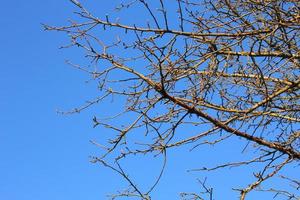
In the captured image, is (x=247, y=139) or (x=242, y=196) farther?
(x=247, y=139)

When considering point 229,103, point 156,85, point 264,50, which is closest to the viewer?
point 156,85

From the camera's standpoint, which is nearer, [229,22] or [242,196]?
[242,196]

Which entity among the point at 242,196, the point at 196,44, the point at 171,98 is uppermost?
the point at 196,44

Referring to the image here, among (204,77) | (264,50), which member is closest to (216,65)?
(204,77)

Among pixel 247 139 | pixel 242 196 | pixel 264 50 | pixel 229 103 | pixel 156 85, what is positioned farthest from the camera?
pixel 229 103

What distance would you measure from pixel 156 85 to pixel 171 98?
134 millimetres

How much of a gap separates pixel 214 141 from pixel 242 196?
0.60 metres

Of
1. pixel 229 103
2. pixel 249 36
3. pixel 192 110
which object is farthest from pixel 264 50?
pixel 192 110

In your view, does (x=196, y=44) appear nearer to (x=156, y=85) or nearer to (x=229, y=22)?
(x=229, y=22)

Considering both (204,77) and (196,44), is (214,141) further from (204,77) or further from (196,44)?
(196,44)

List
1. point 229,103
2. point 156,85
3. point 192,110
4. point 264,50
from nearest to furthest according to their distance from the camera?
point 156,85
point 192,110
point 264,50
point 229,103

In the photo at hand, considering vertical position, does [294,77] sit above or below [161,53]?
above

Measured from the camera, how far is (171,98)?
311 cm

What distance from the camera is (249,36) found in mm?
3844
